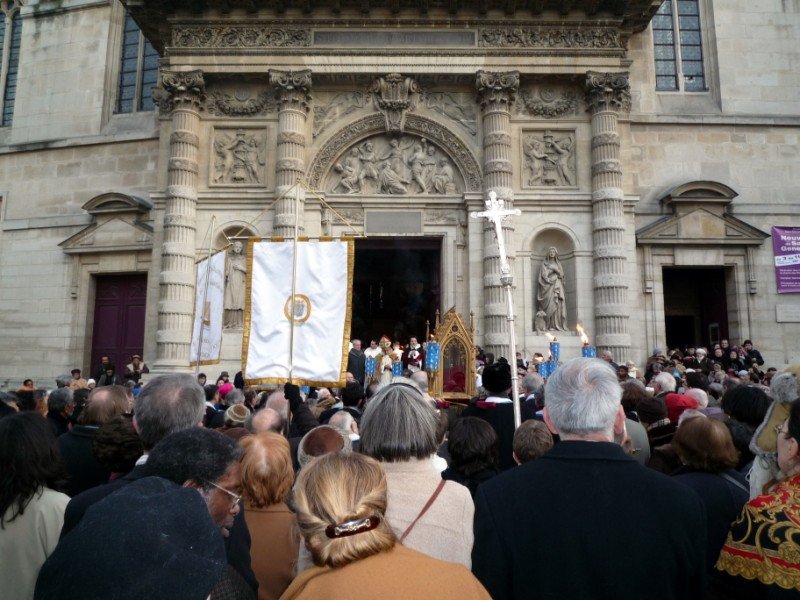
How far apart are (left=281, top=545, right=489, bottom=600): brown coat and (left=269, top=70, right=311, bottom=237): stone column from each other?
54.4ft

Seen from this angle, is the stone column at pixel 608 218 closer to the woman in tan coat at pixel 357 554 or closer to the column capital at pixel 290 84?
the column capital at pixel 290 84

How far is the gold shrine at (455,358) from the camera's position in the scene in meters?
12.7

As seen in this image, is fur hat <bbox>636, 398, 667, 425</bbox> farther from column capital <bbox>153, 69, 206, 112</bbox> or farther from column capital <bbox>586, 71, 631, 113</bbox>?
column capital <bbox>153, 69, 206, 112</bbox>

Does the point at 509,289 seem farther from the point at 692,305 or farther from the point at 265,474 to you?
the point at 692,305

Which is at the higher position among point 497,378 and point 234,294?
point 234,294

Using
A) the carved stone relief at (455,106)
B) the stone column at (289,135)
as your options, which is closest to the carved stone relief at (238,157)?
the stone column at (289,135)

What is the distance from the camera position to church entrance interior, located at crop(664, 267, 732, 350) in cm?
2066

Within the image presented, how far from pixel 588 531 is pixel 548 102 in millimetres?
18571

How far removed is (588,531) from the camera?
2275 mm

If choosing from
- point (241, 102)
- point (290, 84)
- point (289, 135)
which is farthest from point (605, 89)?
point (241, 102)

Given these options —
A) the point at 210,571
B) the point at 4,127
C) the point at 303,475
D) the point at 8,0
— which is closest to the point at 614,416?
the point at 303,475

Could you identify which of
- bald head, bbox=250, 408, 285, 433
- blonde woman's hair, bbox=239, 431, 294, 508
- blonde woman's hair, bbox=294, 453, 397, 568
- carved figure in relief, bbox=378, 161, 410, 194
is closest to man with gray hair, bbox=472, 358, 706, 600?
blonde woman's hair, bbox=294, 453, 397, 568

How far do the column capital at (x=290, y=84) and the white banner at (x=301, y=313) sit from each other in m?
11.3

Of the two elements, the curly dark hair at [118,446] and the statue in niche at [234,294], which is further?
the statue in niche at [234,294]
